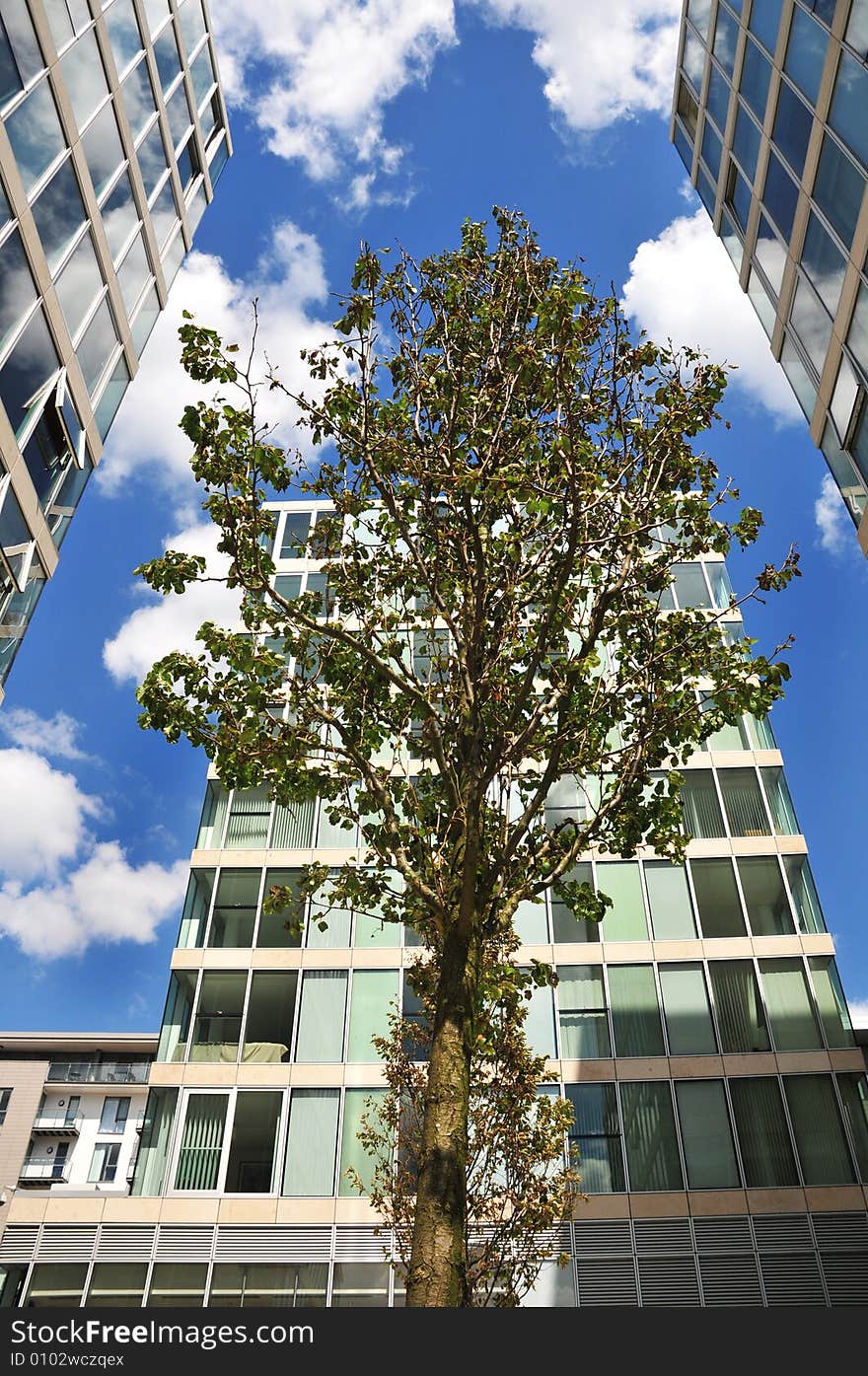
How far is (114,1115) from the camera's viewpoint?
55750 mm

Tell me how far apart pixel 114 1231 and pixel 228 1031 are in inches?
167

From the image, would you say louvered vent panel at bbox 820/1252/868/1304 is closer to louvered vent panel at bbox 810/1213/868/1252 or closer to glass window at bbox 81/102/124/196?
louvered vent panel at bbox 810/1213/868/1252

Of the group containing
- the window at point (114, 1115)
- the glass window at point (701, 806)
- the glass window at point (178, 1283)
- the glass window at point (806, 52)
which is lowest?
the glass window at point (178, 1283)

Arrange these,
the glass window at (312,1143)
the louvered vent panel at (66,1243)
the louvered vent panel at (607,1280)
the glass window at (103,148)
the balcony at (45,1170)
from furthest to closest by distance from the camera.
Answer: the balcony at (45,1170) < the glass window at (312,1143) < the louvered vent panel at (66,1243) < the louvered vent panel at (607,1280) < the glass window at (103,148)

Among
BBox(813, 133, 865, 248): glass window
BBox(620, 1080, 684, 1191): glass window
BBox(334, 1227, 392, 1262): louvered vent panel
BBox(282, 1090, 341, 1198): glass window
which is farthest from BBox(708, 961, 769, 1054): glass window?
BBox(813, 133, 865, 248): glass window

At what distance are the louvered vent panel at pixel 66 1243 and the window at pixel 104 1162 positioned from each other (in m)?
42.8

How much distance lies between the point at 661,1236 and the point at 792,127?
2103 cm

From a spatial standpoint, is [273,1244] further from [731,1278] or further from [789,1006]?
[789,1006]

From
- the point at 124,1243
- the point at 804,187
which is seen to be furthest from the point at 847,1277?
the point at 804,187

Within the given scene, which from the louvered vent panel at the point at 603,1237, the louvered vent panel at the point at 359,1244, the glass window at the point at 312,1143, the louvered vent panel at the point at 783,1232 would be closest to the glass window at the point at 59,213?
the glass window at the point at 312,1143

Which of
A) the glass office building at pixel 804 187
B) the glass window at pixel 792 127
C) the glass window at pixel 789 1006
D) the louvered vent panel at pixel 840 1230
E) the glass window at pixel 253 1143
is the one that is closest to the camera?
the glass office building at pixel 804 187

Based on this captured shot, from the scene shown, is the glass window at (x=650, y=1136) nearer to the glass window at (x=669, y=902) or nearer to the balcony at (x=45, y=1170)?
the glass window at (x=669, y=902)

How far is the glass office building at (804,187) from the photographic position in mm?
14422

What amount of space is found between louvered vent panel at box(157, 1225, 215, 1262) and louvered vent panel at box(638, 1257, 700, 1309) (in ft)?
27.4
